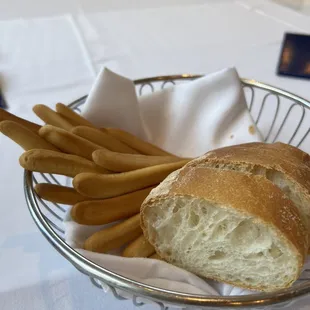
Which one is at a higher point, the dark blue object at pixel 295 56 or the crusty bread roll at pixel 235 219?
the dark blue object at pixel 295 56

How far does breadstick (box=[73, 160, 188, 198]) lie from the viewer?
0.43 m

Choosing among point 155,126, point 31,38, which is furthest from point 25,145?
point 31,38

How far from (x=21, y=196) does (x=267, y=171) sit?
316 millimetres

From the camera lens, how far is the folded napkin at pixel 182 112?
57 cm

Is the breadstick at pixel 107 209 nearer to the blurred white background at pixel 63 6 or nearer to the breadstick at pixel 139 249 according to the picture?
the breadstick at pixel 139 249

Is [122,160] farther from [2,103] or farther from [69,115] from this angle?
[2,103]

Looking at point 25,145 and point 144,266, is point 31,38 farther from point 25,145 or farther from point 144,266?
point 144,266

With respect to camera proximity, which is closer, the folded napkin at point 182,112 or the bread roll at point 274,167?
the bread roll at point 274,167

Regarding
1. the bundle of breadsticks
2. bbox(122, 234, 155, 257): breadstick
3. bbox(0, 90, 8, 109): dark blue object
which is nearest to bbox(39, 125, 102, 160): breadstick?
the bundle of breadsticks

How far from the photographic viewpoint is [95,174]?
44 centimetres

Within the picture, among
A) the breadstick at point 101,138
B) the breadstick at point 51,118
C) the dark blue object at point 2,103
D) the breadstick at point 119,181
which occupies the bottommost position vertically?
the dark blue object at point 2,103

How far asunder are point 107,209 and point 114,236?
0.03 metres

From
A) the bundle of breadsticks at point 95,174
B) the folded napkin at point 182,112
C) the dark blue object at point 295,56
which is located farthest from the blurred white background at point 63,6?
the bundle of breadsticks at point 95,174

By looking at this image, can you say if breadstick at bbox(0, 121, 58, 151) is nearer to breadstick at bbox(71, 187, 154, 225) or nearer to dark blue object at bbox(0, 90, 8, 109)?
breadstick at bbox(71, 187, 154, 225)
